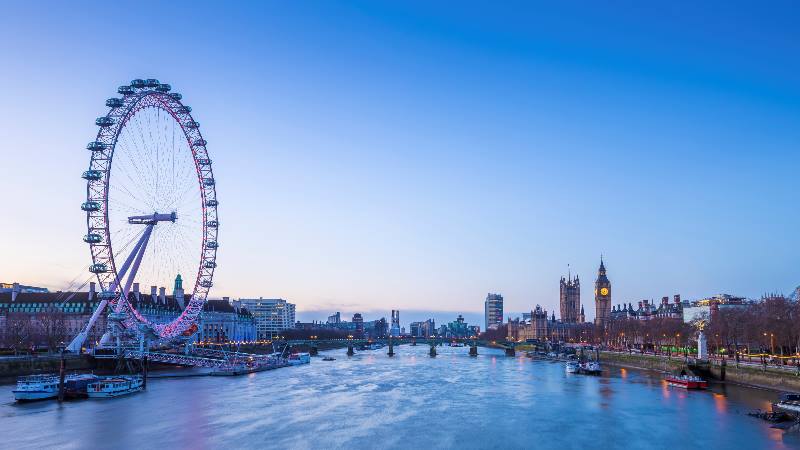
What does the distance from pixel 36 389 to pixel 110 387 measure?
7264 mm

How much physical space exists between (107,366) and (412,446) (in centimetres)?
5661

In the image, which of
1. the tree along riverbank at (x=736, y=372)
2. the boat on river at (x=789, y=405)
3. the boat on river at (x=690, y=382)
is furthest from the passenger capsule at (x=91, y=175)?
the tree along riverbank at (x=736, y=372)

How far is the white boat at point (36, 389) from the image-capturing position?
208 feet

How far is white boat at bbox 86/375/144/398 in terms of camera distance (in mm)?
69875

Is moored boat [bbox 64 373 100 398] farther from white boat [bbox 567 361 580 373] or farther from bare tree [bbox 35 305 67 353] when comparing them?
white boat [bbox 567 361 580 373]

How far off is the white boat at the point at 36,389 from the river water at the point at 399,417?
1.40 metres

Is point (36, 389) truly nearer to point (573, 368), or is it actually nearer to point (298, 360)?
point (573, 368)

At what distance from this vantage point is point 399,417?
5925 cm

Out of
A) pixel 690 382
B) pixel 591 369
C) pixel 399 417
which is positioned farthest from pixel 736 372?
pixel 399 417

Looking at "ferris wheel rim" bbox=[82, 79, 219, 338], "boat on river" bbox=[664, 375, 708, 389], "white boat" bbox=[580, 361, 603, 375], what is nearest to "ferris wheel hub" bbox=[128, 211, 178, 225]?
"ferris wheel rim" bbox=[82, 79, 219, 338]

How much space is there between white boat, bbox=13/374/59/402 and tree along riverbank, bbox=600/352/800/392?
65604 mm

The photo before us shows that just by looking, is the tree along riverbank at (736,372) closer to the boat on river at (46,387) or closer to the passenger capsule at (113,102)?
the boat on river at (46,387)

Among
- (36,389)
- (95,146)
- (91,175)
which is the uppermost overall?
(95,146)

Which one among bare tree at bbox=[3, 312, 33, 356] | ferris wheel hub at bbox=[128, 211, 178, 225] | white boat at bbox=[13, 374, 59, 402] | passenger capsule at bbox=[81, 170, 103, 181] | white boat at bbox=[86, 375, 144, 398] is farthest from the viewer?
bare tree at bbox=[3, 312, 33, 356]
